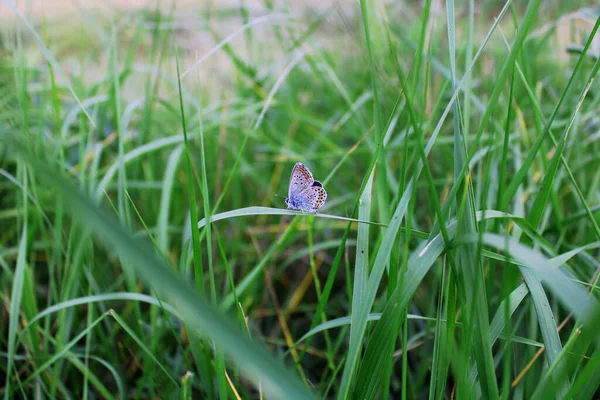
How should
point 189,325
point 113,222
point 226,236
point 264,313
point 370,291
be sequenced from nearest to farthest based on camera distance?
point 113,222
point 370,291
point 189,325
point 264,313
point 226,236

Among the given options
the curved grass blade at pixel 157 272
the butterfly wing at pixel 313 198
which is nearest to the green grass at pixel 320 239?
the curved grass blade at pixel 157 272

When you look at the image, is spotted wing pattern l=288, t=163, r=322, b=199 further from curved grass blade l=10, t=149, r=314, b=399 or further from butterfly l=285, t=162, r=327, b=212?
curved grass blade l=10, t=149, r=314, b=399

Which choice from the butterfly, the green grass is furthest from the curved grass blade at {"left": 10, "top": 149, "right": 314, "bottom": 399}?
the butterfly

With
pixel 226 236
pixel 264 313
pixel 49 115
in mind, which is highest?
pixel 49 115

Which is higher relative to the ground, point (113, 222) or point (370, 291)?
point (113, 222)

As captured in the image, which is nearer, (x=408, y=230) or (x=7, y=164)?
(x=408, y=230)

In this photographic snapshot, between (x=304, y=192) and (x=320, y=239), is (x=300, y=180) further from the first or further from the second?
(x=320, y=239)

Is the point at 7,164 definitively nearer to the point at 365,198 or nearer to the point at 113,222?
the point at 365,198

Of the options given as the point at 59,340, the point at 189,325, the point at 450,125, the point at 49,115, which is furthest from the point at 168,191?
the point at 450,125
